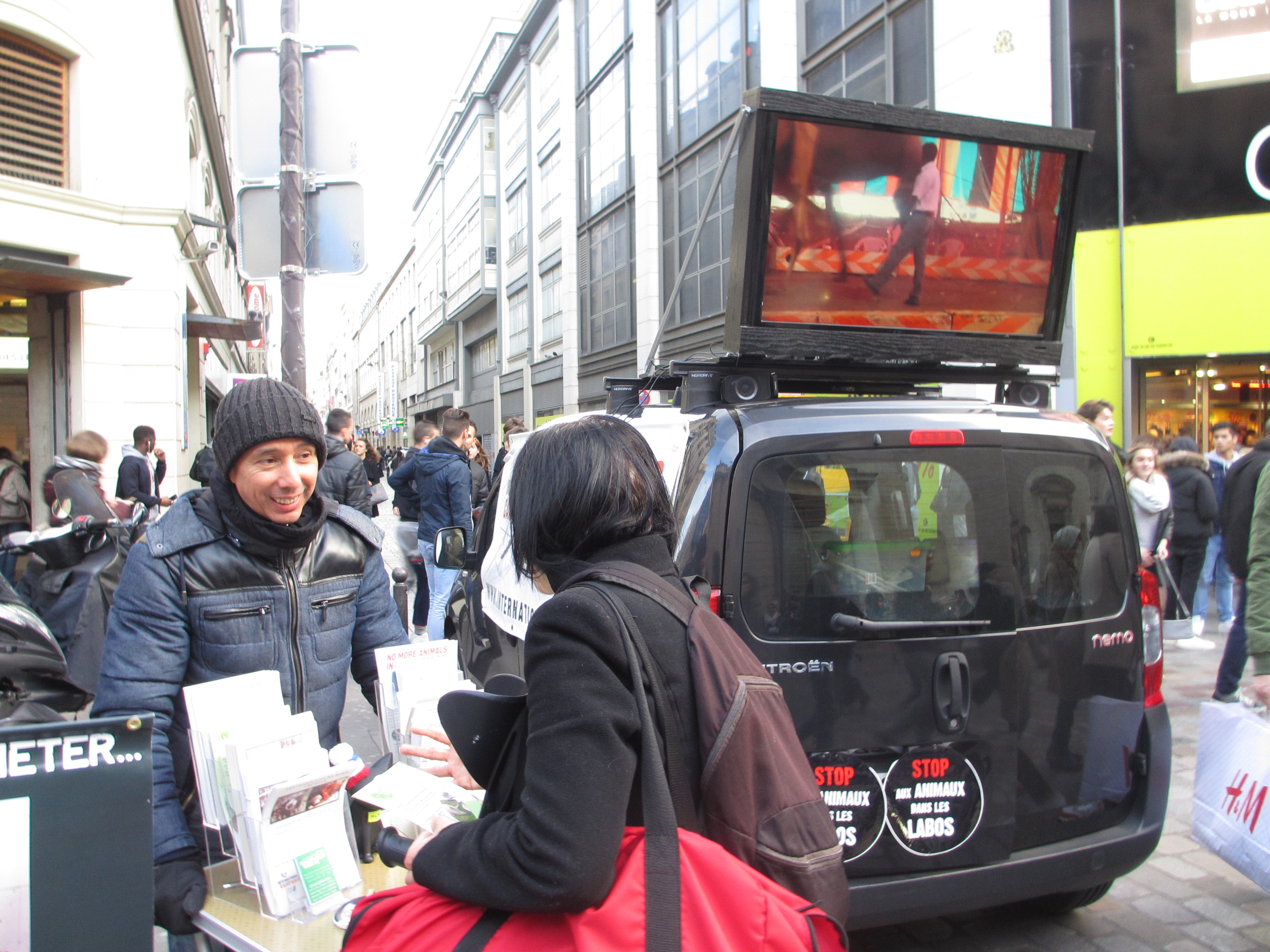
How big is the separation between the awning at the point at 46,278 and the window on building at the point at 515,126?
2523 centimetres

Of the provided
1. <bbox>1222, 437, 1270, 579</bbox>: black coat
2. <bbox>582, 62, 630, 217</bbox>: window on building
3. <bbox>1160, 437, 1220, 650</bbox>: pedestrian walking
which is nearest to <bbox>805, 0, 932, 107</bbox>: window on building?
<bbox>1160, 437, 1220, 650</bbox>: pedestrian walking

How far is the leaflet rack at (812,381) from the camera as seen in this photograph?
3.29 meters

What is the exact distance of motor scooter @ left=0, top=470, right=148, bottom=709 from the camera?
14.7 ft

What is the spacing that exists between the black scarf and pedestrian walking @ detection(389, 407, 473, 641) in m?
5.34

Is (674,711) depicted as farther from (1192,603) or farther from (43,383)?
(43,383)

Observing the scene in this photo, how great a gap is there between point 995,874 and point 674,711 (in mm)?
1933

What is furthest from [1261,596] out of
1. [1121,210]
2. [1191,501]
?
[1121,210]

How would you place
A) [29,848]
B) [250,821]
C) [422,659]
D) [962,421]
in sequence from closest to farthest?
1. [29,848]
2. [250,821]
3. [422,659]
4. [962,421]

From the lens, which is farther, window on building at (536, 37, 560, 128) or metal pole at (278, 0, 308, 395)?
window on building at (536, 37, 560, 128)

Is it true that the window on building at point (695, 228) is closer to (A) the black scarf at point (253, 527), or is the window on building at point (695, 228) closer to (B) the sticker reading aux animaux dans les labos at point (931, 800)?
(B) the sticker reading aux animaux dans les labos at point (931, 800)

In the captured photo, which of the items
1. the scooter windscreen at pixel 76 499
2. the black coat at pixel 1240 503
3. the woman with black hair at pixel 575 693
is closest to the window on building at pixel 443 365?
the scooter windscreen at pixel 76 499

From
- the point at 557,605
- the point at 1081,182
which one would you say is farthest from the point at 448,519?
the point at 557,605

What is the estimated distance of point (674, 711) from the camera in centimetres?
141

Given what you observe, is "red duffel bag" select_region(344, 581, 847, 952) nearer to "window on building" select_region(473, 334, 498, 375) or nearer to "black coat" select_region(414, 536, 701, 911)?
"black coat" select_region(414, 536, 701, 911)
